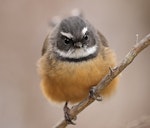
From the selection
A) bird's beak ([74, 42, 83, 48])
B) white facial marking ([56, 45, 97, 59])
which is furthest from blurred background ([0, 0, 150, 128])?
bird's beak ([74, 42, 83, 48])

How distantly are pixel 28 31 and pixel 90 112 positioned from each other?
1.36 metres

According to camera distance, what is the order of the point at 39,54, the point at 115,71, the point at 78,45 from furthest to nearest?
the point at 39,54 → the point at 78,45 → the point at 115,71

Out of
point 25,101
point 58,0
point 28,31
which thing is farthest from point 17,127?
point 58,0

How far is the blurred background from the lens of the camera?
19.3 ft

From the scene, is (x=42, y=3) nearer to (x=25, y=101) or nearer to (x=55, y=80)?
(x=25, y=101)

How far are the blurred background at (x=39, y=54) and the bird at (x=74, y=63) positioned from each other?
121 centimetres

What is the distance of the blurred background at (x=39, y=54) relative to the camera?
19.3ft

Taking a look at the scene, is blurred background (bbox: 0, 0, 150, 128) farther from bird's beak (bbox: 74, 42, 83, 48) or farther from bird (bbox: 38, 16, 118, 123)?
bird's beak (bbox: 74, 42, 83, 48)

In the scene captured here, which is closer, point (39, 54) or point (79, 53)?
point (79, 53)

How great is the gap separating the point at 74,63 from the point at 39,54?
2373 millimetres

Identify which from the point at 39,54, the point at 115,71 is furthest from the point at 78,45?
the point at 39,54

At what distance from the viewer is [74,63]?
13.5 feet

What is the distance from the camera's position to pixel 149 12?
652cm

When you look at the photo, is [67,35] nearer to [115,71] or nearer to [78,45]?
[78,45]
